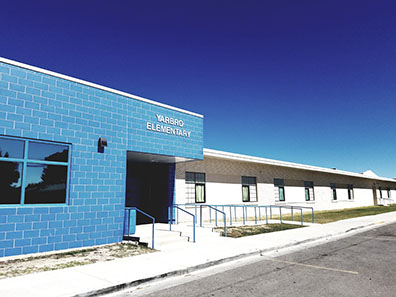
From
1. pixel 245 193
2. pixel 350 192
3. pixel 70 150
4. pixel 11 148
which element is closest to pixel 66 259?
pixel 70 150

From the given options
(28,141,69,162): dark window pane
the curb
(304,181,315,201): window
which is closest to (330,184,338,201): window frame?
(304,181,315,201): window

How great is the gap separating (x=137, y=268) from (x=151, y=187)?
8.65 m

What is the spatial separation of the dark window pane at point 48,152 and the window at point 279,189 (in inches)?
707

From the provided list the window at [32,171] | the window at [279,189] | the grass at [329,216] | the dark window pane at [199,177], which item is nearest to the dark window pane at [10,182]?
the window at [32,171]

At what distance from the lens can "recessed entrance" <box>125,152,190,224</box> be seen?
14500mm

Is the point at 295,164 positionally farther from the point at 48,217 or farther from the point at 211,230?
the point at 48,217

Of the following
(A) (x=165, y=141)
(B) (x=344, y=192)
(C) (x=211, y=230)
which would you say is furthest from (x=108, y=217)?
(B) (x=344, y=192)

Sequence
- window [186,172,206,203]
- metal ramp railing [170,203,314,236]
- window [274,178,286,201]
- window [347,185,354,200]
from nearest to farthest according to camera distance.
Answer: metal ramp railing [170,203,314,236] < window [186,172,206,203] < window [274,178,286,201] < window [347,185,354,200]

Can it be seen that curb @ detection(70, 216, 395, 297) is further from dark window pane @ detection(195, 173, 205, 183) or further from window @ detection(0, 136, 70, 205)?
dark window pane @ detection(195, 173, 205, 183)

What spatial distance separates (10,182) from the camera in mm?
7977

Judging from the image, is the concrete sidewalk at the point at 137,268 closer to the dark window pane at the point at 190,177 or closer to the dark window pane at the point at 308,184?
the dark window pane at the point at 190,177

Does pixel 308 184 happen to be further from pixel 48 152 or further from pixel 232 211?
pixel 48 152

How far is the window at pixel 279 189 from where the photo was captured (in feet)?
78.0

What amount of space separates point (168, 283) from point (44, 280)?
2376 mm
